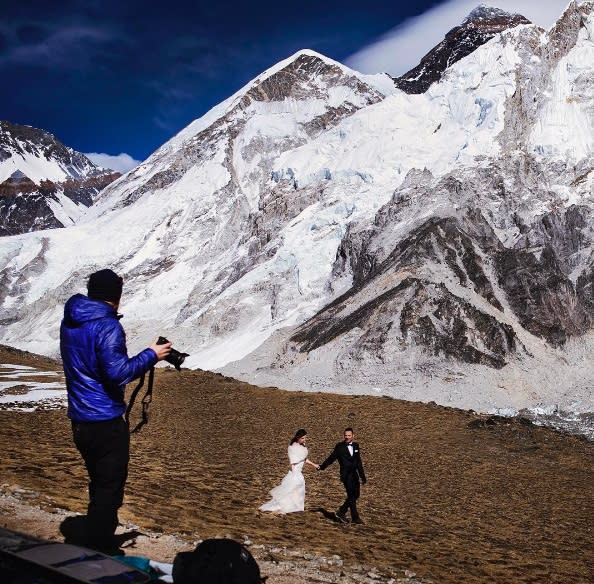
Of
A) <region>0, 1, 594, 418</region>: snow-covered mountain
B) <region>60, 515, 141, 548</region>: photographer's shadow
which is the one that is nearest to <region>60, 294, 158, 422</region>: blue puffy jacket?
<region>60, 515, 141, 548</region>: photographer's shadow

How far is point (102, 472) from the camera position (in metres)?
5.27

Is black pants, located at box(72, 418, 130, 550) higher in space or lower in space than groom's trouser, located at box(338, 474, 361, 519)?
higher

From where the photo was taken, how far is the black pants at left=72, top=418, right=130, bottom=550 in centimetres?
524

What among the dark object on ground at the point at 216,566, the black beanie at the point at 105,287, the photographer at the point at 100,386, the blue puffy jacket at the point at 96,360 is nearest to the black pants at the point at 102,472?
the photographer at the point at 100,386

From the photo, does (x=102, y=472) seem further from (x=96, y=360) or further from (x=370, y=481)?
(x=370, y=481)

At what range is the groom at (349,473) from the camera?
10828 millimetres

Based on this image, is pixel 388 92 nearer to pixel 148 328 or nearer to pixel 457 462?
pixel 148 328

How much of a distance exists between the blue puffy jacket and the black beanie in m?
0.07

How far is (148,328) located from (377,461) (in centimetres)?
8532

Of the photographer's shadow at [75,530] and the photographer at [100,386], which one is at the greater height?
the photographer at [100,386]

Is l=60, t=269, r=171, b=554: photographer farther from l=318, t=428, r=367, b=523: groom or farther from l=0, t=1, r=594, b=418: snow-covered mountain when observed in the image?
l=0, t=1, r=594, b=418: snow-covered mountain

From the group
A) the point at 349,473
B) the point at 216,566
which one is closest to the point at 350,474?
the point at 349,473

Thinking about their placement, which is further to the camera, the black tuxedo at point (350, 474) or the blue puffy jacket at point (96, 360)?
the black tuxedo at point (350, 474)

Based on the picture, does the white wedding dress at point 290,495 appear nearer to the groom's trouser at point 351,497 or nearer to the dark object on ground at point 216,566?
the groom's trouser at point 351,497
